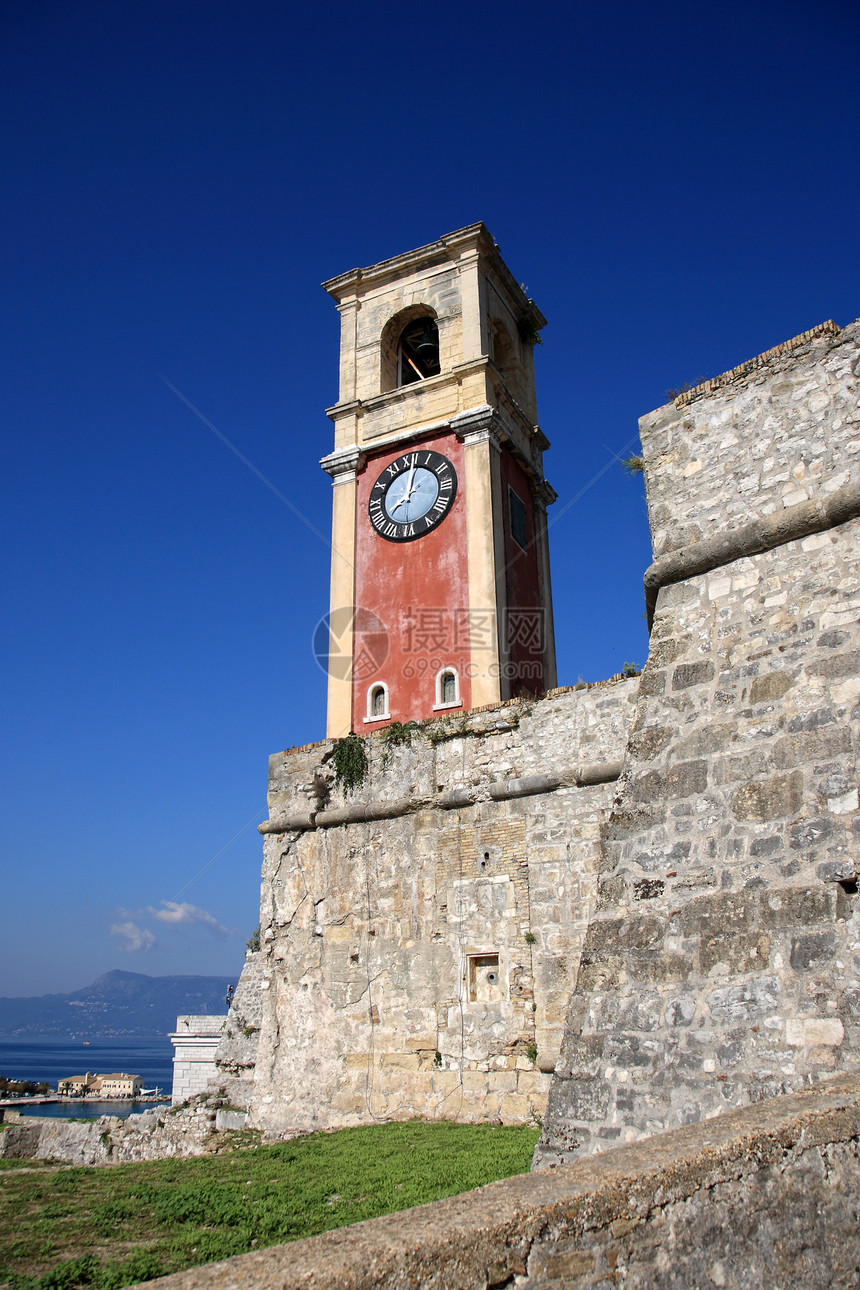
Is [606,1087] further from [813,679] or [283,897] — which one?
[283,897]

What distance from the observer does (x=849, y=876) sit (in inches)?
179

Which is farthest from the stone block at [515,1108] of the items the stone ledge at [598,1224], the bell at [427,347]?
the bell at [427,347]

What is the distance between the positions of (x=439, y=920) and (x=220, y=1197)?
442 centimetres

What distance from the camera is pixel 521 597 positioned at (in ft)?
67.7

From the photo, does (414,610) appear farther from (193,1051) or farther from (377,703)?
(193,1051)

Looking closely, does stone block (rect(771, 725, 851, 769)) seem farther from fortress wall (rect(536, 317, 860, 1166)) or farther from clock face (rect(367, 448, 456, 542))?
clock face (rect(367, 448, 456, 542))

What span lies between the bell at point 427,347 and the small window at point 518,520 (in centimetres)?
508

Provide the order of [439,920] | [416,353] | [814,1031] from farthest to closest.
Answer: [416,353] < [439,920] < [814,1031]

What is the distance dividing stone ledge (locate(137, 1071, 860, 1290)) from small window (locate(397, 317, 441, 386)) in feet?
71.9

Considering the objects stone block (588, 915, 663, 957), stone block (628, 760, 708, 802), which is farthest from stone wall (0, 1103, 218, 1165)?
stone block (628, 760, 708, 802)

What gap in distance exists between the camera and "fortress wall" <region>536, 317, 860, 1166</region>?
4.47 meters

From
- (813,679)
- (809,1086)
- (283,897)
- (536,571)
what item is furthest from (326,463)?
(809,1086)

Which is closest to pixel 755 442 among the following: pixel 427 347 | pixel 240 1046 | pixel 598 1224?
pixel 598 1224

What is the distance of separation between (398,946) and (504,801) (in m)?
2.37
